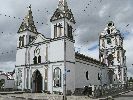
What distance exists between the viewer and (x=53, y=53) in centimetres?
3850

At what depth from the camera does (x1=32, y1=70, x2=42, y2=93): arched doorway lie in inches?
1654

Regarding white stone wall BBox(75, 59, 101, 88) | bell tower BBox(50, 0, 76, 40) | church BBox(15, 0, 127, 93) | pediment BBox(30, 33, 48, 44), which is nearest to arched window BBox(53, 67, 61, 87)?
church BBox(15, 0, 127, 93)

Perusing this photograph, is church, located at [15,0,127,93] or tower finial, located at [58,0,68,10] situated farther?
tower finial, located at [58,0,68,10]

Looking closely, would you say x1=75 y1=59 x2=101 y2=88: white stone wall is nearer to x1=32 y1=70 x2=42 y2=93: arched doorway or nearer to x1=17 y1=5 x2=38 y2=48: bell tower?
x1=32 y1=70 x2=42 y2=93: arched doorway

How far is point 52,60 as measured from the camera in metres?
38.6

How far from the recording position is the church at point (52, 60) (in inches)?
1475

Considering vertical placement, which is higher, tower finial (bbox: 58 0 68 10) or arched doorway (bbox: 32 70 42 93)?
tower finial (bbox: 58 0 68 10)

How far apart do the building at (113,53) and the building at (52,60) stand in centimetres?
1020

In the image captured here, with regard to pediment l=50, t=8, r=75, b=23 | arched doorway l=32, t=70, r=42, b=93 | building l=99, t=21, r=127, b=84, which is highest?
pediment l=50, t=8, r=75, b=23

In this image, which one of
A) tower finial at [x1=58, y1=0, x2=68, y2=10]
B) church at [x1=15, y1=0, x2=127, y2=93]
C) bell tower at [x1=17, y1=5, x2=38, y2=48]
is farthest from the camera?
bell tower at [x1=17, y1=5, x2=38, y2=48]

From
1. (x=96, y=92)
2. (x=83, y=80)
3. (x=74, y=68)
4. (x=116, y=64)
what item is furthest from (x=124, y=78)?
(x=96, y=92)

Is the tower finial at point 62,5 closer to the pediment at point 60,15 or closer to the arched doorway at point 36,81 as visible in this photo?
the pediment at point 60,15

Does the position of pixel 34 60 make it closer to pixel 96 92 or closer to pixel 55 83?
pixel 55 83

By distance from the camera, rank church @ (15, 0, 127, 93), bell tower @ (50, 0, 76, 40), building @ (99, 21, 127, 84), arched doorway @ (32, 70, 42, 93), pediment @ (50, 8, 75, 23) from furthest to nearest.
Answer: building @ (99, 21, 127, 84), arched doorway @ (32, 70, 42, 93), pediment @ (50, 8, 75, 23), bell tower @ (50, 0, 76, 40), church @ (15, 0, 127, 93)
